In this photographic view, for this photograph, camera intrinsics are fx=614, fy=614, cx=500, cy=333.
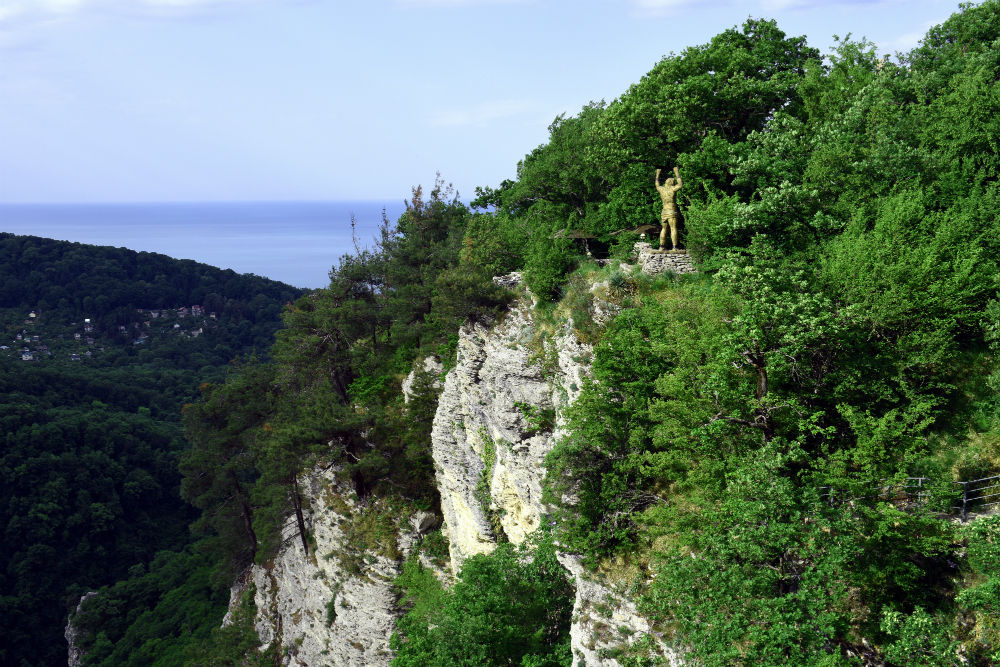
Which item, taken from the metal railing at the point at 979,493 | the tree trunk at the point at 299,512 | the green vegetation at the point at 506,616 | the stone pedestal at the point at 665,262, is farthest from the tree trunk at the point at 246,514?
the metal railing at the point at 979,493

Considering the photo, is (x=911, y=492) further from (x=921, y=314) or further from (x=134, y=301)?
(x=134, y=301)

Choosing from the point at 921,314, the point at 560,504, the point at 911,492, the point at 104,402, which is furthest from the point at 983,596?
the point at 104,402

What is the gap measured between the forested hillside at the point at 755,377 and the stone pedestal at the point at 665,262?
66cm

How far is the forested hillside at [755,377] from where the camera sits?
37.0 feet

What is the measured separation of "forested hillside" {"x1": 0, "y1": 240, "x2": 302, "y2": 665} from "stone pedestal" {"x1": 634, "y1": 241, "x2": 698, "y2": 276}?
144ft

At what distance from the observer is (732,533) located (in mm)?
11750

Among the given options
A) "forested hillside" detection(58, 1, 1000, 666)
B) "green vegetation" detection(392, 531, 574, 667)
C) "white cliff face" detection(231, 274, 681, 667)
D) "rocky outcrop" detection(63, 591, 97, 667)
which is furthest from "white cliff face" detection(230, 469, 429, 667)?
"rocky outcrop" detection(63, 591, 97, 667)

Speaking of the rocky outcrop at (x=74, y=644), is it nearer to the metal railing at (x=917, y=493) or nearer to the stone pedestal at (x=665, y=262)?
the stone pedestal at (x=665, y=262)

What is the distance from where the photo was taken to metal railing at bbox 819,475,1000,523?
1145 cm

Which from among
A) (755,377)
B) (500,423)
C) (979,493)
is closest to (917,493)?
(979,493)

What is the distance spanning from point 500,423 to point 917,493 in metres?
12.7

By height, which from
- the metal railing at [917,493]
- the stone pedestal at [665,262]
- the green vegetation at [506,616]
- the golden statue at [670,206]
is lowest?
the green vegetation at [506,616]

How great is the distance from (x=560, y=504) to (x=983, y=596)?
9.25 m

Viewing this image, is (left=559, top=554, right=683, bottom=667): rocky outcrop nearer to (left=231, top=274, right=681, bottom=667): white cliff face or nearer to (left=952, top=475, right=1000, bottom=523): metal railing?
(left=231, top=274, right=681, bottom=667): white cliff face
